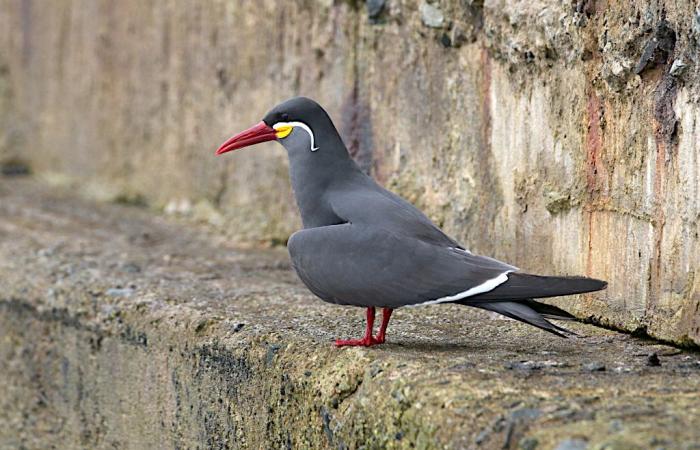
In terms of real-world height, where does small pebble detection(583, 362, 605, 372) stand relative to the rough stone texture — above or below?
below

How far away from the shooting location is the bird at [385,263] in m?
3.58

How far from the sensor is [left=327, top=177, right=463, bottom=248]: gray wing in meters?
3.85

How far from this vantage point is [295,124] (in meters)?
4.23

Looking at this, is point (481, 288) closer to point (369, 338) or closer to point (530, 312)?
point (530, 312)

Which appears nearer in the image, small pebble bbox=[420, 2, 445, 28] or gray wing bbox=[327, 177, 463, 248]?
gray wing bbox=[327, 177, 463, 248]

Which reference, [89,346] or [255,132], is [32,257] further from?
[255,132]

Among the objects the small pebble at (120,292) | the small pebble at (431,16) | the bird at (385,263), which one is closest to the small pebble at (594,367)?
the bird at (385,263)

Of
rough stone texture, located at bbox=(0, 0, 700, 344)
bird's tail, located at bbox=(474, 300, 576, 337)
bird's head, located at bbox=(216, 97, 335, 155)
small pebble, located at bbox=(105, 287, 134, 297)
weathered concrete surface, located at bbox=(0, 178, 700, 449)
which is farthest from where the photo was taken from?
small pebble, located at bbox=(105, 287, 134, 297)

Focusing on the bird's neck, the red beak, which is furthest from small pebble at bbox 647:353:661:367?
the red beak

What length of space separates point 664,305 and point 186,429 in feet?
6.40

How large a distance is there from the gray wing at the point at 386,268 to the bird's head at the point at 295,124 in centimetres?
48

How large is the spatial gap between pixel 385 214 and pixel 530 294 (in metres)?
0.61

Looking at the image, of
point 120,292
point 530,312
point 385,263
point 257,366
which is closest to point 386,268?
point 385,263

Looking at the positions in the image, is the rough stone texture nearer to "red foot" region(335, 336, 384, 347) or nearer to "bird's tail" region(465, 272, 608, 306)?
"bird's tail" region(465, 272, 608, 306)
